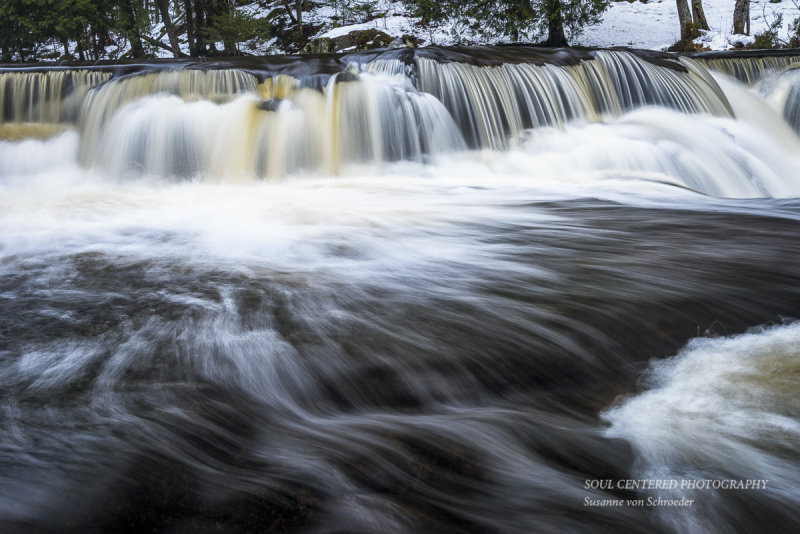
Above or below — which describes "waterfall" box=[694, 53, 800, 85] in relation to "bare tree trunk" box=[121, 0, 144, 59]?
below

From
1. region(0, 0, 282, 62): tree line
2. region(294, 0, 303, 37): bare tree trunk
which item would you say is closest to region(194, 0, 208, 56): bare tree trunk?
region(0, 0, 282, 62): tree line

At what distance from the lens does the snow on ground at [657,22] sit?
17453mm

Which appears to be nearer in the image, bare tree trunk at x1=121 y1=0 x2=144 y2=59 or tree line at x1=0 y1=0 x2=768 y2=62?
tree line at x1=0 y1=0 x2=768 y2=62

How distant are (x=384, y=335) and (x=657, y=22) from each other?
19665 mm

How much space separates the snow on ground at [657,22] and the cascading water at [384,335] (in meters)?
10.7

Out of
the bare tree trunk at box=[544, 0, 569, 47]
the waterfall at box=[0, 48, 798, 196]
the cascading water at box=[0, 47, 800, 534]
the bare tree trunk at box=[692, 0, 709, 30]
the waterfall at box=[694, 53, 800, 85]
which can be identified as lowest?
the cascading water at box=[0, 47, 800, 534]

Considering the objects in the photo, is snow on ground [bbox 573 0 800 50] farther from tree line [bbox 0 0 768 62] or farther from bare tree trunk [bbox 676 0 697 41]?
bare tree trunk [bbox 676 0 697 41]

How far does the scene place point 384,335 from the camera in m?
3.07

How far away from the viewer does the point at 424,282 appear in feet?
12.9

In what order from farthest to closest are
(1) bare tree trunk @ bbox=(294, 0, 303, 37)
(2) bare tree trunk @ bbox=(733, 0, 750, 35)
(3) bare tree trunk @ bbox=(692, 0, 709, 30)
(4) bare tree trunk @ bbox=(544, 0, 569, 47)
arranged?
(1) bare tree trunk @ bbox=(294, 0, 303, 37) → (3) bare tree trunk @ bbox=(692, 0, 709, 30) → (2) bare tree trunk @ bbox=(733, 0, 750, 35) → (4) bare tree trunk @ bbox=(544, 0, 569, 47)

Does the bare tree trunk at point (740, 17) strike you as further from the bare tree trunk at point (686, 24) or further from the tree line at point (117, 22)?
the tree line at point (117, 22)

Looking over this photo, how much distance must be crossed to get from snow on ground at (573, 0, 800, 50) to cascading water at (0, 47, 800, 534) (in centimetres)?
1074

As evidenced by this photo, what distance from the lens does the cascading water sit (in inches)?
74.0

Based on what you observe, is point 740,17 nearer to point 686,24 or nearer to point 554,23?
point 686,24
